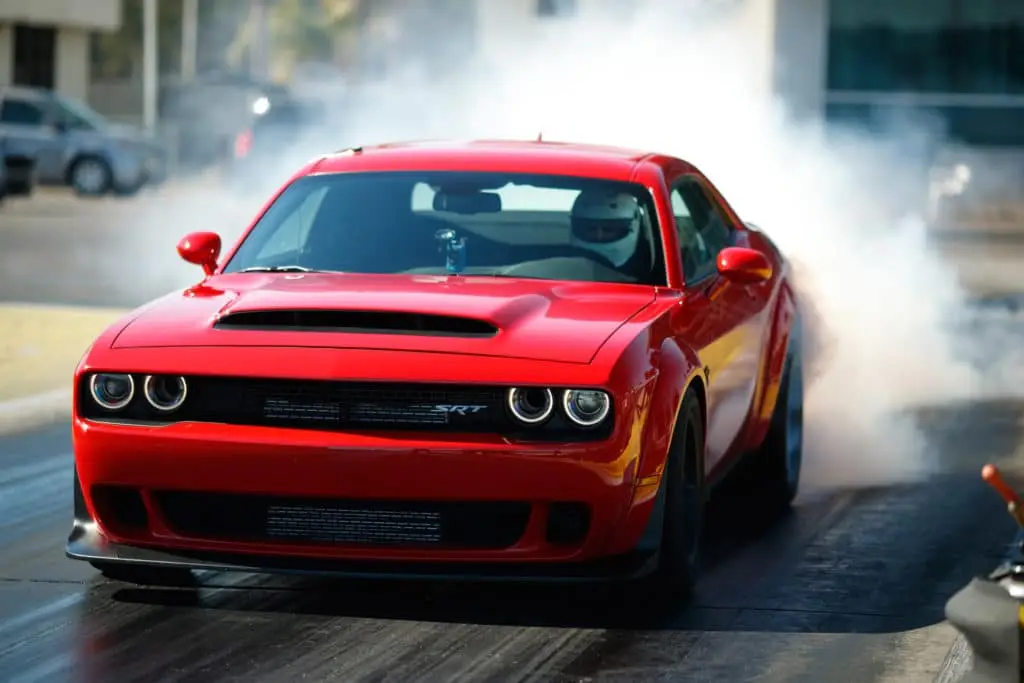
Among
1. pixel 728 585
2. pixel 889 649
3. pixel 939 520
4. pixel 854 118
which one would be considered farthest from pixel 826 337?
pixel 854 118

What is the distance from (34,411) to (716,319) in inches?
198

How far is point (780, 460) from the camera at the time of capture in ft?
29.7

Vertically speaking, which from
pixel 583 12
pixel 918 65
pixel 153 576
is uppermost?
pixel 583 12

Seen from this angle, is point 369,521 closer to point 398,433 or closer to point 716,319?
point 398,433

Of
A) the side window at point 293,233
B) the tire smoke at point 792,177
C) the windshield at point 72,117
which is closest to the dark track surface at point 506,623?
the side window at point 293,233

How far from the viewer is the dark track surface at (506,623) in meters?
6.16

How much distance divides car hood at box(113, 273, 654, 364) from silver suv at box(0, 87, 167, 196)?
31.8 metres

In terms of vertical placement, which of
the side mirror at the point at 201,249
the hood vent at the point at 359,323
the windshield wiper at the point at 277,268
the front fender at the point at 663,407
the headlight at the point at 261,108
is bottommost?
the front fender at the point at 663,407

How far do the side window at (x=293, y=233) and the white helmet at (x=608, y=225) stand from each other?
94 centimetres

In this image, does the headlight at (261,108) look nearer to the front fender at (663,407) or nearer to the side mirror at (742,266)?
the side mirror at (742,266)

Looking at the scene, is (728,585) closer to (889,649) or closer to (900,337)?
(889,649)

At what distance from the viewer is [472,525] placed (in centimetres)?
649

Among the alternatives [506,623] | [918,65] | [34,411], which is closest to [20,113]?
[918,65]

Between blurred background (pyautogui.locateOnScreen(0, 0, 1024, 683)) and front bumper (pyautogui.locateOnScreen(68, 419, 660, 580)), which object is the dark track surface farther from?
front bumper (pyautogui.locateOnScreen(68, 419, 660, 580))
